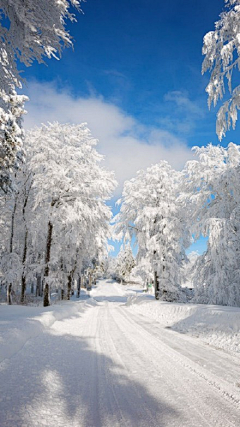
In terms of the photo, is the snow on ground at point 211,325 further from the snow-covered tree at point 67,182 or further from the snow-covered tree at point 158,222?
the snow-covered tree at point 67,182

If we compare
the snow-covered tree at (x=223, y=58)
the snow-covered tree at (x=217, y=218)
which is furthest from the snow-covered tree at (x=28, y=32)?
the snow-covered tree at (x=217, y=218)

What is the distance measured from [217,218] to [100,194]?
269 inches

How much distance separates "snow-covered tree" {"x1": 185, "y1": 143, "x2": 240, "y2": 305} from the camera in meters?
11.4

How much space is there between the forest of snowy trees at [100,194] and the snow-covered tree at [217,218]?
0.06m

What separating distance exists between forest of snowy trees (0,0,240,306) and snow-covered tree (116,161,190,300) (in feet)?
0.26

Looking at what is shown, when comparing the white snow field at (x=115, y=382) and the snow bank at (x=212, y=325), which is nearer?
the white snow field at (x=115, y=382)

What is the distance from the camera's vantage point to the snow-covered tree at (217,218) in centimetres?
1139

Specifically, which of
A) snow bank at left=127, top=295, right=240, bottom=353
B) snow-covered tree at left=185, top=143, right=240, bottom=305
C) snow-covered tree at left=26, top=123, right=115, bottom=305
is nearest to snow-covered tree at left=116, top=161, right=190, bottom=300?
snow-covered tree at left=185, top=143, right=240, bottom=305

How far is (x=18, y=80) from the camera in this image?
560 centimetres

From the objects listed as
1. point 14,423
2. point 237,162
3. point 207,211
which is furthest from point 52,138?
point 14,423

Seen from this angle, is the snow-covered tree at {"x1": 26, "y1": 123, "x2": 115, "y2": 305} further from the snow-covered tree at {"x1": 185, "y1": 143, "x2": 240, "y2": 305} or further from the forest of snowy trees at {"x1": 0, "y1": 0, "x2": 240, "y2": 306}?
the snow-covered tree at {"x1": 185, "y1": 143, "x2": 240, "y2": 305}

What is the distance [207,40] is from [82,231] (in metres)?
11.1

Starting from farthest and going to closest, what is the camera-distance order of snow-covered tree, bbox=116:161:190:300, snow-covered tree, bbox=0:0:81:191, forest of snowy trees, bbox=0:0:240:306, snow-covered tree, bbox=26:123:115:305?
snow-covered tree, bbox=116:161:190:300 → snow-covered tree, bbox=26:123:115:305 → forest of snowy trees, bbox=0:0:240:306 → snow-covered tree, bbox=0:0:81:191

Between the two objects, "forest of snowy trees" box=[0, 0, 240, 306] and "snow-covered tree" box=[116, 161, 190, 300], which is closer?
"forest of snowy trees" box=[0, 0, 240, 306]
